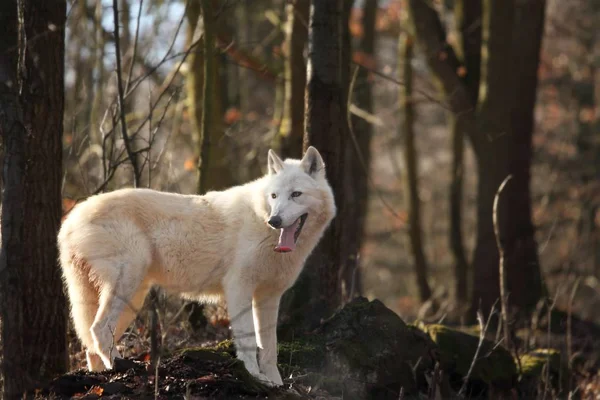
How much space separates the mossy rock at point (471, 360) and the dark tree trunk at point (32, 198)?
3747mm

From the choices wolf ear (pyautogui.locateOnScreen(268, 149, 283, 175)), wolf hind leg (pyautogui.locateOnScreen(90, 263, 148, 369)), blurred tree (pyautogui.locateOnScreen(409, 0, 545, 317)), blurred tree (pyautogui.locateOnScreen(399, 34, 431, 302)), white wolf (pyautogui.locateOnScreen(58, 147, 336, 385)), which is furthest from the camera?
blurred tree (pyautogui.locateOnScreen(399, 34, 431, 302))

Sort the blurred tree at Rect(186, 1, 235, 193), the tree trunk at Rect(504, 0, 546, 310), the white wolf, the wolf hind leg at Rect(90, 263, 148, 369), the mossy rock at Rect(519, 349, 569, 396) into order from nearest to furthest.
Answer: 1. the wolf hind leg at Rect(90, 263, 148, 369)
2. the white wolf
3. the mossy rock at Rect(519, 349, 569, 396)
4. the blurred tree at Rect(186, 1, 235, 193)
5. the tree trunk at Rect(504, 0, 546, 310)

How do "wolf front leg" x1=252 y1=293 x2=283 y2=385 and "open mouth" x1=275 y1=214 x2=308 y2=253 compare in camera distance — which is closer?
"open mouth" x1=275 y1=214 x2=308 y2=253

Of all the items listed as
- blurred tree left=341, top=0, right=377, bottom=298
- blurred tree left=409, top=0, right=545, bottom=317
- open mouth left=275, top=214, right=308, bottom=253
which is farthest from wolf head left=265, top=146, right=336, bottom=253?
blurred tree left=341, top=0, right=377, bottom=298

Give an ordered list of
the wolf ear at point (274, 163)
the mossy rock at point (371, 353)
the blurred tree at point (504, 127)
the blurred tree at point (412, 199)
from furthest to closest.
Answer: the blurred tree at point (412, 199) < the blurred tree at point (504, 127) < the mossy rock at point (371, 353) < the wolf ear at point (274, 163)

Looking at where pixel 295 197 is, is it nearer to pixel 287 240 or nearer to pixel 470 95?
pixel 287 240

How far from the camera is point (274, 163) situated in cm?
690

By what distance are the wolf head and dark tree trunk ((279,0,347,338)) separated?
131 centimetres

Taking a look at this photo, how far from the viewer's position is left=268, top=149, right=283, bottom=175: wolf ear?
6848mm

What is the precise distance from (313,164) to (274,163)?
1.11 ft

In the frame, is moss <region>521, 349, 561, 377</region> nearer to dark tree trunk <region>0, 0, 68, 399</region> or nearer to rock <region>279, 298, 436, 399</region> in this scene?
rock <region>279, 298, 436, 399</region>

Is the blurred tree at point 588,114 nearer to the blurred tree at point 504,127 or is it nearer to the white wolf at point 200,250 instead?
the blurred tree at point 504,127

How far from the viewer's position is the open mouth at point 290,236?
6.35 metres

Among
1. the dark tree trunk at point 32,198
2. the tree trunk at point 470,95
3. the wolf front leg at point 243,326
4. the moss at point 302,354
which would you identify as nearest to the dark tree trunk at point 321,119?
the moss at point 302,354
